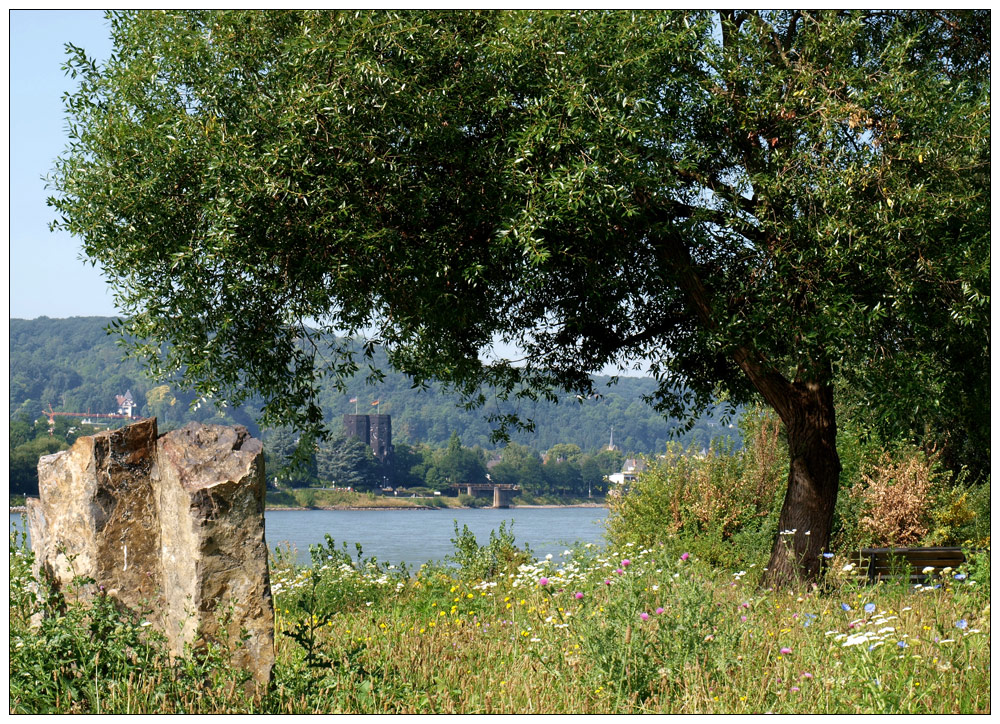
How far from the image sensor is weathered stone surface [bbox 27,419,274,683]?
536 centimetres

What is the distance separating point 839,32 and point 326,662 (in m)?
7.42

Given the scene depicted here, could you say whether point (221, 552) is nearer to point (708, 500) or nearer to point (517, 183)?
point (517, 183)

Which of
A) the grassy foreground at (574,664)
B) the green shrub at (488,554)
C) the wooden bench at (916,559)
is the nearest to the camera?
the grassy foreground at (574,664)

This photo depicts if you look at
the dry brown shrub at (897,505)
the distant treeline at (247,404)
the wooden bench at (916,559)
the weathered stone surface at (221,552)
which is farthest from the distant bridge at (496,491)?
the weathered stone surface at (221,552)

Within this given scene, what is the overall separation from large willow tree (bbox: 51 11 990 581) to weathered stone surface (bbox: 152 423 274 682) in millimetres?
3194

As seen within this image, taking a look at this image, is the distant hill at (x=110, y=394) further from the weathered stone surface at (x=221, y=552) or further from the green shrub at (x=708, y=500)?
the weathered stone surface at (x=221, y=552)

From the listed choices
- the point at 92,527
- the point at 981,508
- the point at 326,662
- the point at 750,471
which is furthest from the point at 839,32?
the point at 981,508

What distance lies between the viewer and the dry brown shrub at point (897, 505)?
50.0ft

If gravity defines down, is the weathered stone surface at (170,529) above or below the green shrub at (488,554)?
above

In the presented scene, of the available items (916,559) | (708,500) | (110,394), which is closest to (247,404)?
(110,394)

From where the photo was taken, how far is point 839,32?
849 centimetres

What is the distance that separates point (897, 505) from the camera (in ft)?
50.6

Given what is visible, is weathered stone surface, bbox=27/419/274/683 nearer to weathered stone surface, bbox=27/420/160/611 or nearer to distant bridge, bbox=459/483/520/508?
weathered stone surface, bbox=27/420/160/611

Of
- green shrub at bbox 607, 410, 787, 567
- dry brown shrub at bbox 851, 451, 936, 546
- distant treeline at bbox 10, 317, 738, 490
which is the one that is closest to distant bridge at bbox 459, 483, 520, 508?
distant treeline at bbox 10, 317, 738, 490
